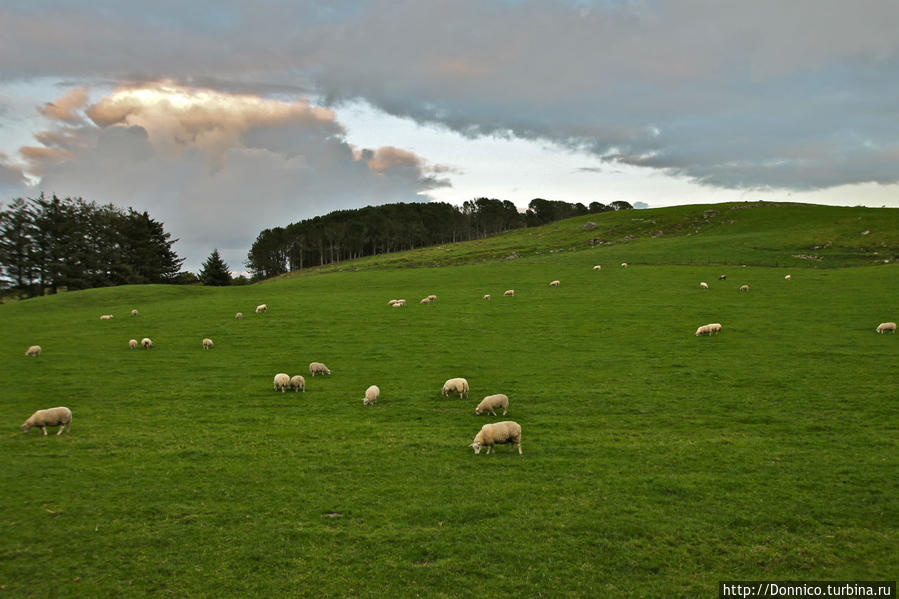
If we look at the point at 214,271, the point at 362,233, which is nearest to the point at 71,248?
the point at 214,271

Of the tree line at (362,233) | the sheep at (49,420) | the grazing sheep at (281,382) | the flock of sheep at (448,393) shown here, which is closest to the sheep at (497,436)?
the flock of sheep at (448,393)

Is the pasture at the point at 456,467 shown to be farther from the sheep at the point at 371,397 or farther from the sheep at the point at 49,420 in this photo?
the sheep at the point at 371,397

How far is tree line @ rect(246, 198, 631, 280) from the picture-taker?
15512 cm

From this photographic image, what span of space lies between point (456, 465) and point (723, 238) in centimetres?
9287

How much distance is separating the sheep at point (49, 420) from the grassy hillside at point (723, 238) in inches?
2825

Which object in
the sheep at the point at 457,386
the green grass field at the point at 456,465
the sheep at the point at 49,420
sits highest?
the sheep at the point at 49,420

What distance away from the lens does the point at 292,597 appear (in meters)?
9.81

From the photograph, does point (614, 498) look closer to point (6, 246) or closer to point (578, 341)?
point (578, 341)

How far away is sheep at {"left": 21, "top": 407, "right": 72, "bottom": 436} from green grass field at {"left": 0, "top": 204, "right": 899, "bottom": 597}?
440mm

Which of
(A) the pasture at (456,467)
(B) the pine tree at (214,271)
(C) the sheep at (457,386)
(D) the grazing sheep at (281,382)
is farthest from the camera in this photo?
(B) the pine tree at (214,271)

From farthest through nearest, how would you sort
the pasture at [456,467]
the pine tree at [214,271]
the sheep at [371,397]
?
the pine tree at [214,271] < the sheep at [371,397] < the pasture at [456,467]

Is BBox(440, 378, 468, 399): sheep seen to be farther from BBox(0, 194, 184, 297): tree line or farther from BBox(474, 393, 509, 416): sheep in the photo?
BBox(0, 194, 184, 297): tree line

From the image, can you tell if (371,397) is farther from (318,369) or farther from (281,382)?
(318,369)

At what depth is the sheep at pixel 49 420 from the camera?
18.6 meters
